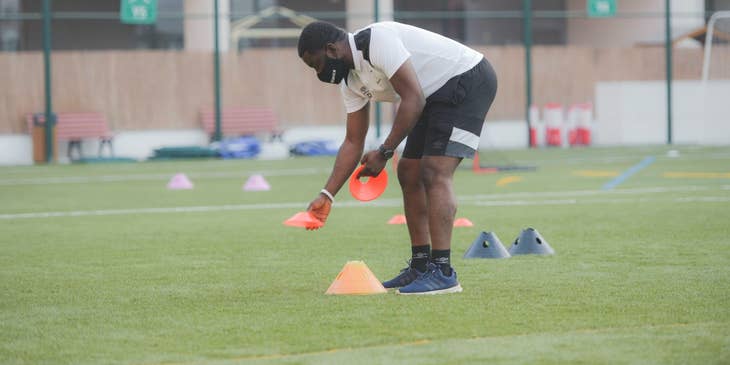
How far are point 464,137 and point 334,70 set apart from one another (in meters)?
0.87

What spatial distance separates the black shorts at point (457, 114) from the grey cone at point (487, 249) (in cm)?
182

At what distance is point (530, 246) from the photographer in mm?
9609

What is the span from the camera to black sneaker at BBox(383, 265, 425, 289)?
26.1ft

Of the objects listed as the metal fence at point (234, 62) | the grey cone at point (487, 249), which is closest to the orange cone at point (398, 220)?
the grey cone at point (487, 249)

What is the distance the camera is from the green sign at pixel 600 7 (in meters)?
34.1

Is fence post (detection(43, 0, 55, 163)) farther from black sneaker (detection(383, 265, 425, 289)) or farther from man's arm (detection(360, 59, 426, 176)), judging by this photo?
man's arm (detection(360, 59, 426, 176))

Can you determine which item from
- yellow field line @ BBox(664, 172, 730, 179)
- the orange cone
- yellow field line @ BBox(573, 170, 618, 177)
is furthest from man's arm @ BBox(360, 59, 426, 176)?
yellow field line @ BBox(573, 170, 618, 177)

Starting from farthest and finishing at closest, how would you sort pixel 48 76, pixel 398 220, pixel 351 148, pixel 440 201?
1. pixel 48 76
2. pixel 398 220
3. pixel 351 148
4. pixel 440 201

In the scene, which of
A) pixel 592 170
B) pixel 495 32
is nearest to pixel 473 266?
pixel 592 170

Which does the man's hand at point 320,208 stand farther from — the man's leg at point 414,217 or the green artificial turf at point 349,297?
the man's leg at point 414,217

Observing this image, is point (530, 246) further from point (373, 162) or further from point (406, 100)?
point (406, 100)

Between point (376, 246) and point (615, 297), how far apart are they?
3.46 metres

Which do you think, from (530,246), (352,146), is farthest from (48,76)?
(352,146)

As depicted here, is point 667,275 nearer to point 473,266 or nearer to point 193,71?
point 473,266
